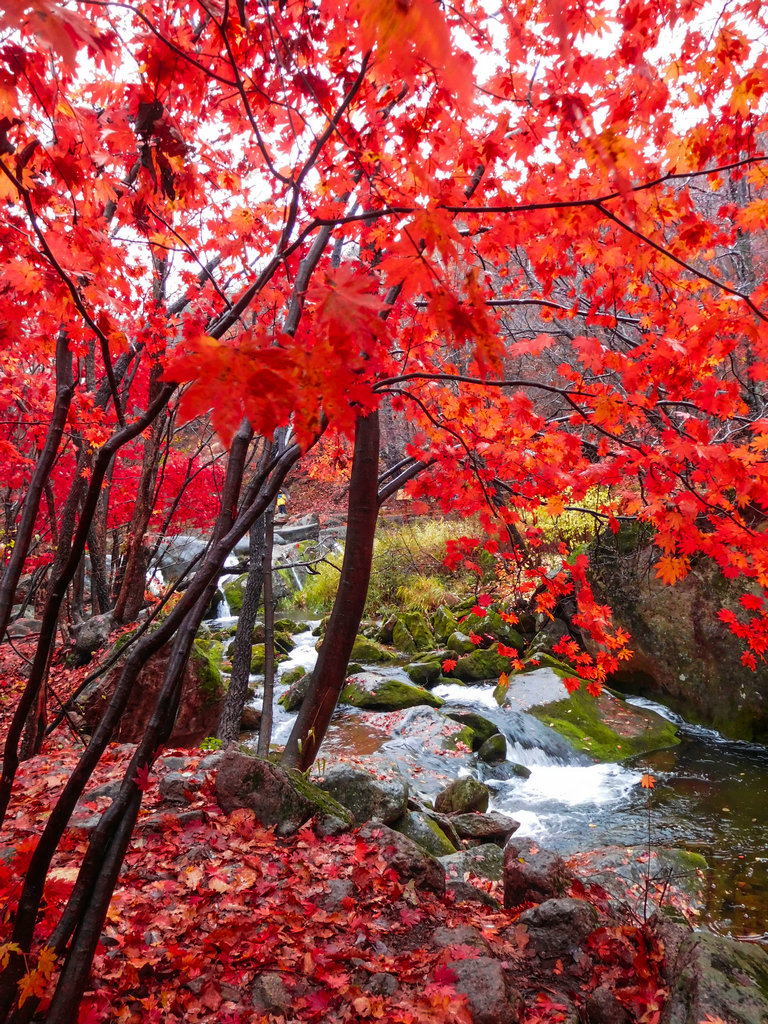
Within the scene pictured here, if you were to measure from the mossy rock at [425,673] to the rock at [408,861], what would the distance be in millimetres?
6998

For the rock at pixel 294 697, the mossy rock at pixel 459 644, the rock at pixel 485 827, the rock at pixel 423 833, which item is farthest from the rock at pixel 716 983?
the mossy rock at pixel 459 644

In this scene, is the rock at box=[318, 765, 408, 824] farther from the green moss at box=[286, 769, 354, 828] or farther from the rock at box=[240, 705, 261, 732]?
the rock at box=[240, 705, 261, 732]

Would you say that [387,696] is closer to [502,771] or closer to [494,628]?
[502,771]

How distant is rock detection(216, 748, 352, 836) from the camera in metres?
3.72

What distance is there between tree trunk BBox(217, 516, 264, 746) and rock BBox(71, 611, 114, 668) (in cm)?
215

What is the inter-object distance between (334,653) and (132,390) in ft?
16.4

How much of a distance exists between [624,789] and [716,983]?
5.70 m

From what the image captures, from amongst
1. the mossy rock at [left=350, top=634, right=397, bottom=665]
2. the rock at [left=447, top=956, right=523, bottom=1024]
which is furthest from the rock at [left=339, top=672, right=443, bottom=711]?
the rock at [left=447, top=956, right=523, bottom=1024]

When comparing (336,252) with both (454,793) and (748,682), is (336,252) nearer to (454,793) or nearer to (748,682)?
(454,793)

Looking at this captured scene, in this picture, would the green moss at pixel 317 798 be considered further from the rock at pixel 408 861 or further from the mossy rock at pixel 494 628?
the mossy rock at pixel 494 628

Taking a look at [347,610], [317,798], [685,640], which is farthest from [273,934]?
[685,640]

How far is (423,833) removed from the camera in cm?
490

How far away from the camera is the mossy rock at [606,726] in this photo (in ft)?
26.5

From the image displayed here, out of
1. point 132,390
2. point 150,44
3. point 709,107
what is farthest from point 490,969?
point 132,390
